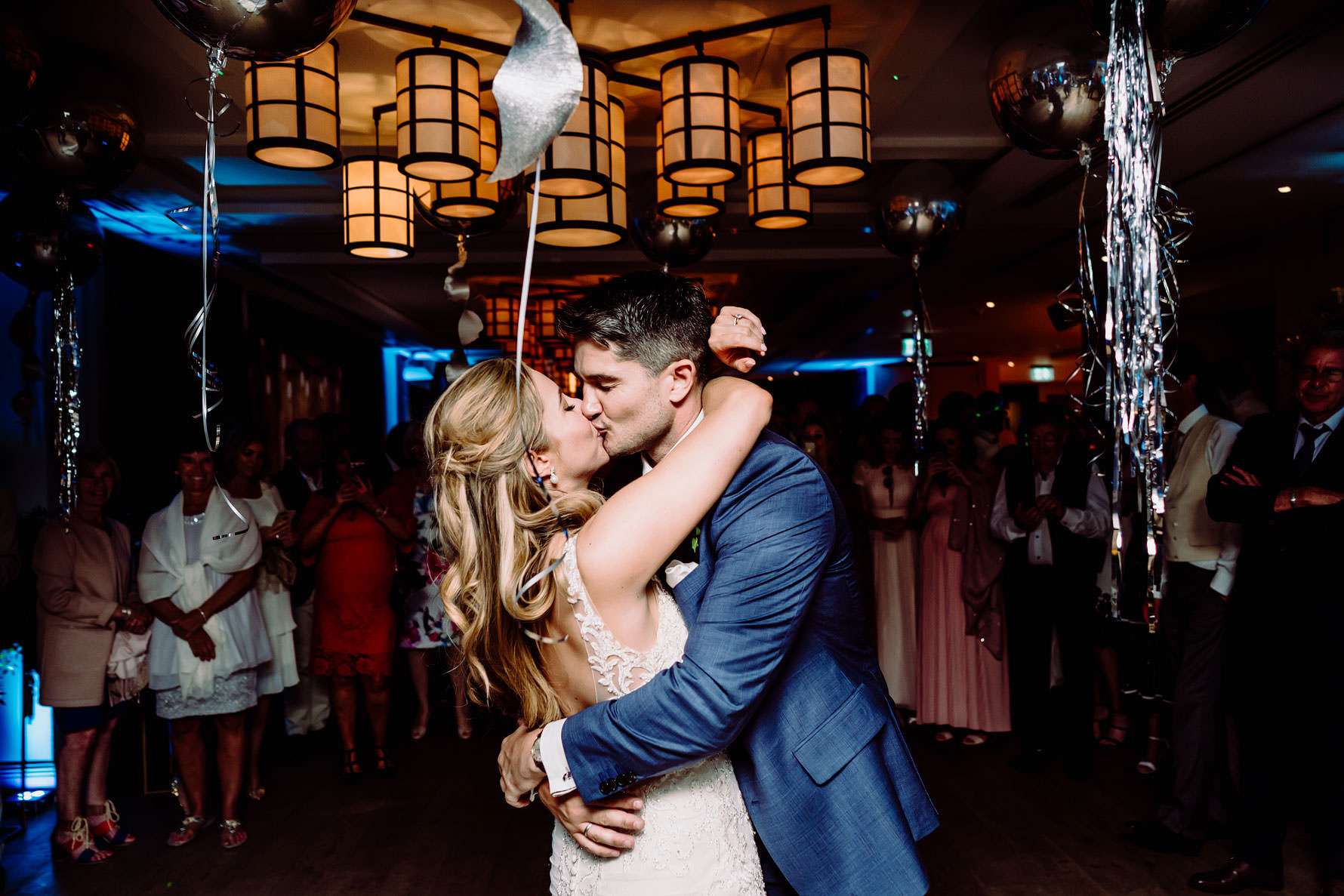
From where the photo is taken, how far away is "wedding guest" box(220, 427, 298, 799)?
3793 millimetres

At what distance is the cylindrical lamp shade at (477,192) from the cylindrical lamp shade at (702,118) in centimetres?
60

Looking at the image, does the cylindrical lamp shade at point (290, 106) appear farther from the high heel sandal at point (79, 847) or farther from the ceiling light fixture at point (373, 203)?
the high heel sandal at point (79, 847)

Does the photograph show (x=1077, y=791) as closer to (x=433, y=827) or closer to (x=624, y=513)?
(x=433, y=827)

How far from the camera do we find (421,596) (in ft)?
15.5

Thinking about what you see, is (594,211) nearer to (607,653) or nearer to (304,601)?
(607,653)

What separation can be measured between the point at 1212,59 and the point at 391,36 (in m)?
3.00

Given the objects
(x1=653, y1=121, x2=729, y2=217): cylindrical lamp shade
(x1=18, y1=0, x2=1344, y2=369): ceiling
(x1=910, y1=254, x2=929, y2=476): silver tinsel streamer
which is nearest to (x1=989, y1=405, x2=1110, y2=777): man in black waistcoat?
(x1=910, y1=254, x2=929, y2=476): silver tinsel streamer

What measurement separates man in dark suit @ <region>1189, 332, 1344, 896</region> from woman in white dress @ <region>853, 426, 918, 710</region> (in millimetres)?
1871

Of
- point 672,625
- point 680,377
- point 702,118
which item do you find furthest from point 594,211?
point 672,625

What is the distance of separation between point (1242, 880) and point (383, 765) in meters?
3.31

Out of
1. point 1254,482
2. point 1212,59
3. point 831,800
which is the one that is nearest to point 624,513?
point 831,800

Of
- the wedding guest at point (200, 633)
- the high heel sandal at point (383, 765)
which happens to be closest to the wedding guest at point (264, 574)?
the wedding guest at point (200, 633)

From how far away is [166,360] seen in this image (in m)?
6.00

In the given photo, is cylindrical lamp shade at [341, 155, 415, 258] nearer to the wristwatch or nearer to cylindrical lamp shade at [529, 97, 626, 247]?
cylindrical lamp shade at [529, 97, 626, 247]
